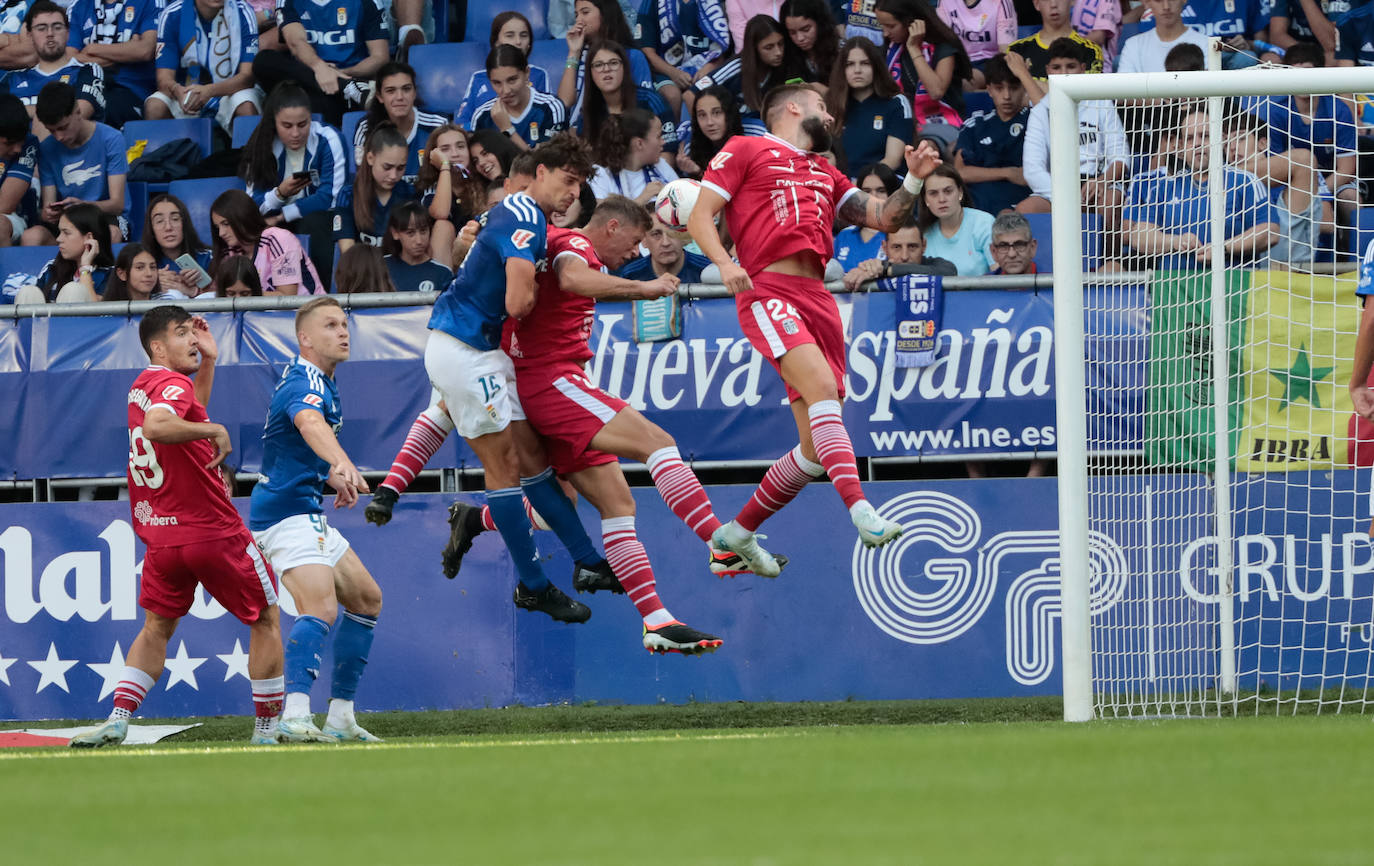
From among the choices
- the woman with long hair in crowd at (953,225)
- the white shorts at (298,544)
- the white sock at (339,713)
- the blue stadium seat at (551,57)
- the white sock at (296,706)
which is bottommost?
the white sock at (339,713)

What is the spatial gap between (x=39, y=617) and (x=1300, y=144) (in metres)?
8.24

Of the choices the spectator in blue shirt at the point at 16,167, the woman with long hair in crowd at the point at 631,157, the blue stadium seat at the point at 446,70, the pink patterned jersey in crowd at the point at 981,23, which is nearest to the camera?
the woman with long hair in crowd at the point at 631,157

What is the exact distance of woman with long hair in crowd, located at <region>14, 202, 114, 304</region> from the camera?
42.5ft

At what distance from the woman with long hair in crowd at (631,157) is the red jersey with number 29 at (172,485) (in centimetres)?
417

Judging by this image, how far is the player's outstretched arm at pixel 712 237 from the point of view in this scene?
27.2ft

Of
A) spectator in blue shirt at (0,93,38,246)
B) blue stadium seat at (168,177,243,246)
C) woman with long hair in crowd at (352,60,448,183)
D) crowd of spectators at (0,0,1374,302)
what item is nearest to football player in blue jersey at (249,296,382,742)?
crowd of spectators at (0,0,1374,302)

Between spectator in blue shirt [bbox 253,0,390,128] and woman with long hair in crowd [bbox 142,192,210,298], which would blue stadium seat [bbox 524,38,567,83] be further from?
woman with long hair in crowd [bbox 142,192,210,298]

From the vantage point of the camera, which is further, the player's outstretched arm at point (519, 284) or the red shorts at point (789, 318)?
the red shorts at point (789, 318)

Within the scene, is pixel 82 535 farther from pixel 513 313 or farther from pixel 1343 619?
pixel 1343 619

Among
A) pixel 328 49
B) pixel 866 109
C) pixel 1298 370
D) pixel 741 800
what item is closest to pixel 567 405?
pixel 1298 370

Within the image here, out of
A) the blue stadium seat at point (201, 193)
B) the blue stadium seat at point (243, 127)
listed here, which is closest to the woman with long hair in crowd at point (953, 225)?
the blue stadium seat at point (201, 193)

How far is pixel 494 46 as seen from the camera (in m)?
13.7

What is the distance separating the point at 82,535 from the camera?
11.5 meters

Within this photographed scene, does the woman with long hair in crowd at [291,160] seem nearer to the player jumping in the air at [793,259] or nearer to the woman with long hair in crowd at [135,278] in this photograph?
the woman with long hair in crowd at [135,278]
